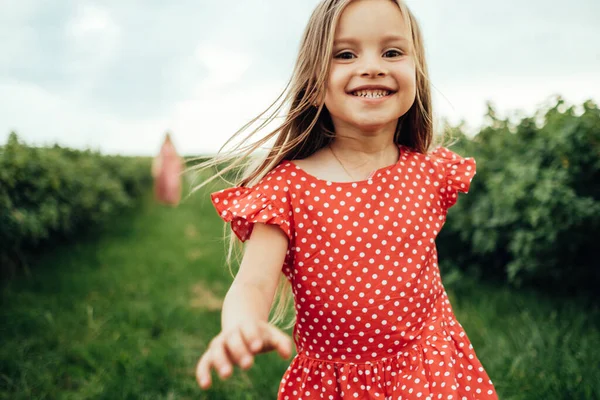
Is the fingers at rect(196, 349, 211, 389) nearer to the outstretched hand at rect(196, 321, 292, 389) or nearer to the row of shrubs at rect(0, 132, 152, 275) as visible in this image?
the outstretched hand at rect(196, 321, 292, 389)

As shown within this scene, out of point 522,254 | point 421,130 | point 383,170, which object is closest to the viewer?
point 383,170

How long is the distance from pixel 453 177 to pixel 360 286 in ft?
1.89

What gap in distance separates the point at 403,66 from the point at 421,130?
1.27 ft

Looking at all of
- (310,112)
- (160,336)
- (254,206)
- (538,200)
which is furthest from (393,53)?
(160,336)

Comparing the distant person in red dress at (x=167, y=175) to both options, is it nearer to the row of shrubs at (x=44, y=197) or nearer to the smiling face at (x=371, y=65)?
the row of shrubs at (x=44, y=197)

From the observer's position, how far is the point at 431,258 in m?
1.81

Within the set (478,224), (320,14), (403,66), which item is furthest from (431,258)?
(478,224)

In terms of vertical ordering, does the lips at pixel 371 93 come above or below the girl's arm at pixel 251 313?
above

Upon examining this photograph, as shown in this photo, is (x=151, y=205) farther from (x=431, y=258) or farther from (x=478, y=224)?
(x=431, y=258)

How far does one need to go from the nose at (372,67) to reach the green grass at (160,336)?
3.58 feet

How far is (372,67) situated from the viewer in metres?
1.62

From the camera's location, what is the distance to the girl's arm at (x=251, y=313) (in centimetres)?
103

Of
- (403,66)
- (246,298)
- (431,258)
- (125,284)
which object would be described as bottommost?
(125,284)

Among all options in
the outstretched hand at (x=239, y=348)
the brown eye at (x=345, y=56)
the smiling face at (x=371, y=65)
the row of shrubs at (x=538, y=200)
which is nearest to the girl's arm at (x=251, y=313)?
the outstretched hand at (x=239, y=348)
